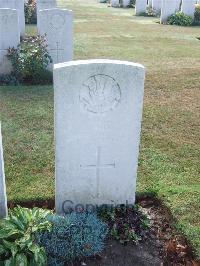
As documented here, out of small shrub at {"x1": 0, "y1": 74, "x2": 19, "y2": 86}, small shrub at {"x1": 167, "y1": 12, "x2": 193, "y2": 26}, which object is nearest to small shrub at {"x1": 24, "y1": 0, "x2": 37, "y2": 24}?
small shrub at {"x1": 167, "y1": 12, "x2": 193, "y2": 26}

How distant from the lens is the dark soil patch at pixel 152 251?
381 cm

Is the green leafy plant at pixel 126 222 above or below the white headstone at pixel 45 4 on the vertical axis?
below

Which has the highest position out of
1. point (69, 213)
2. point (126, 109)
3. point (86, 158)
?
point (126, 109)

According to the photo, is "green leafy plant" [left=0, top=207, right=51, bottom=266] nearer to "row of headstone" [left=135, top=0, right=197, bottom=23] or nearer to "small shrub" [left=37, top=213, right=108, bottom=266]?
"small shrub" [left=37, top=213, right=108, bottom=266]

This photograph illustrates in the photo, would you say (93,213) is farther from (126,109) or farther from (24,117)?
(24,117)

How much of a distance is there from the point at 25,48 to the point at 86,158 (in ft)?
19.0

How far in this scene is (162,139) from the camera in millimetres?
6391

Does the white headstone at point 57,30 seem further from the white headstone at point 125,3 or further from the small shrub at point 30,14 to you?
the white headstone at point 125,3

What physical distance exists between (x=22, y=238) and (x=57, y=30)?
6.62 m

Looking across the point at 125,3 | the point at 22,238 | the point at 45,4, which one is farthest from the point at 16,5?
the point at 125,3

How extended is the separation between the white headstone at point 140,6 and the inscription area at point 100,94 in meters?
19.5

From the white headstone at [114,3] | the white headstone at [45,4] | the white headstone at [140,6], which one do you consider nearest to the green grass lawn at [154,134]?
the white headstone at [45,4]

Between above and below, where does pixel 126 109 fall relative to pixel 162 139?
above

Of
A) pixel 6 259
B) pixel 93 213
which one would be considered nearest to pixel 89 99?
pixel 93 213
